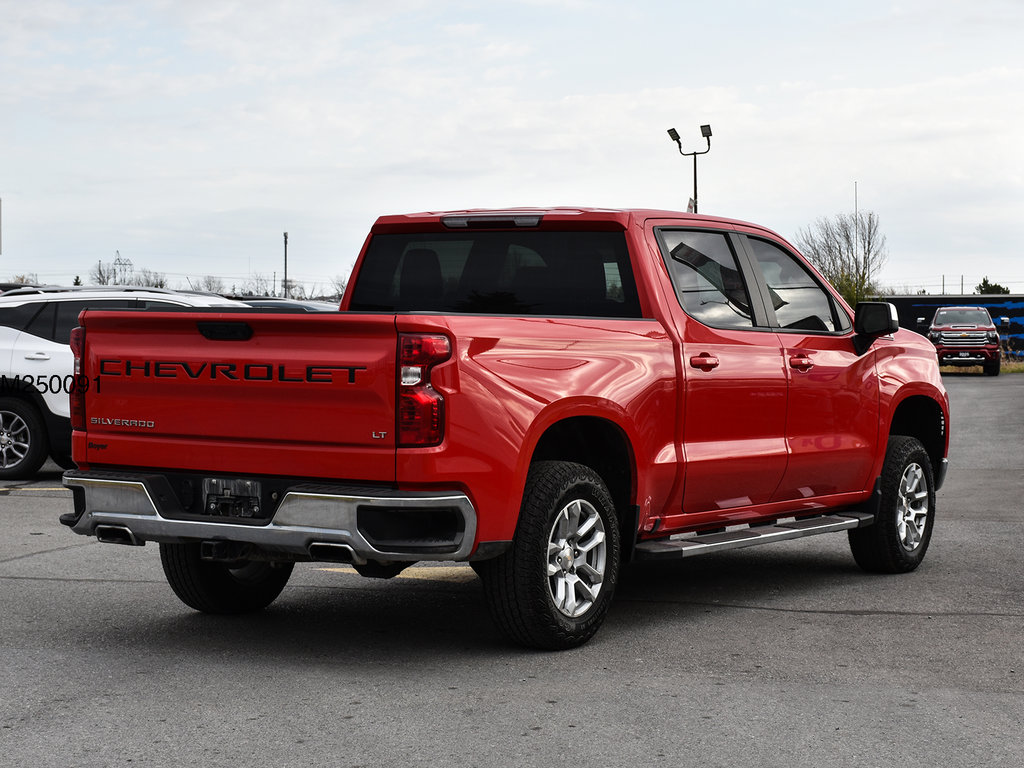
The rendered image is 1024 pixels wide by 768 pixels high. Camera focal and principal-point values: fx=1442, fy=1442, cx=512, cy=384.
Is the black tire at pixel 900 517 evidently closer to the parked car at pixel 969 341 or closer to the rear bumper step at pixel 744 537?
the rear bumper step at pixel 744 537

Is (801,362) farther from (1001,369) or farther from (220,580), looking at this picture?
(1001,369)

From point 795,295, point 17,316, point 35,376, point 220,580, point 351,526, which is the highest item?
point 795,295

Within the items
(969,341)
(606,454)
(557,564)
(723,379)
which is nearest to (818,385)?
(723,379)

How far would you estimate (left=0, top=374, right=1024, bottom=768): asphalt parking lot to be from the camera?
4.84 meters

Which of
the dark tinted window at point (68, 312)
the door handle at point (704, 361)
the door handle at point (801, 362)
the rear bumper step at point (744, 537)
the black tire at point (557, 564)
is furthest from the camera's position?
the dark tinted window at point (68, 312)

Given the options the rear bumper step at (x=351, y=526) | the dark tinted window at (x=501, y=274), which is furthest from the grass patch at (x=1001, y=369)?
the rear bumper step at (x=351, y=526)

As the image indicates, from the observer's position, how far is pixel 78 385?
655 centimetres

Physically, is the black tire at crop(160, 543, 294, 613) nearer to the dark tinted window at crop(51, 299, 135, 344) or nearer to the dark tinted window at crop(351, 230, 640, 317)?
the dark tinted window at crop(351, 230, 640, 317)

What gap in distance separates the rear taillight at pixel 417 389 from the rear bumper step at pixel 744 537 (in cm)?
165

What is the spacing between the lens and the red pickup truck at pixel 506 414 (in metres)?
5.72

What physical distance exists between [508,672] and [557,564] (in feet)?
1.83

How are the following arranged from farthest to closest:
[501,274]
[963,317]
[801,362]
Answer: [963,317] → [801,362] → [501,274]

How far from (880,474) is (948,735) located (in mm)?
3799

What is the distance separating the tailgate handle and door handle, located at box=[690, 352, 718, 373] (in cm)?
224
